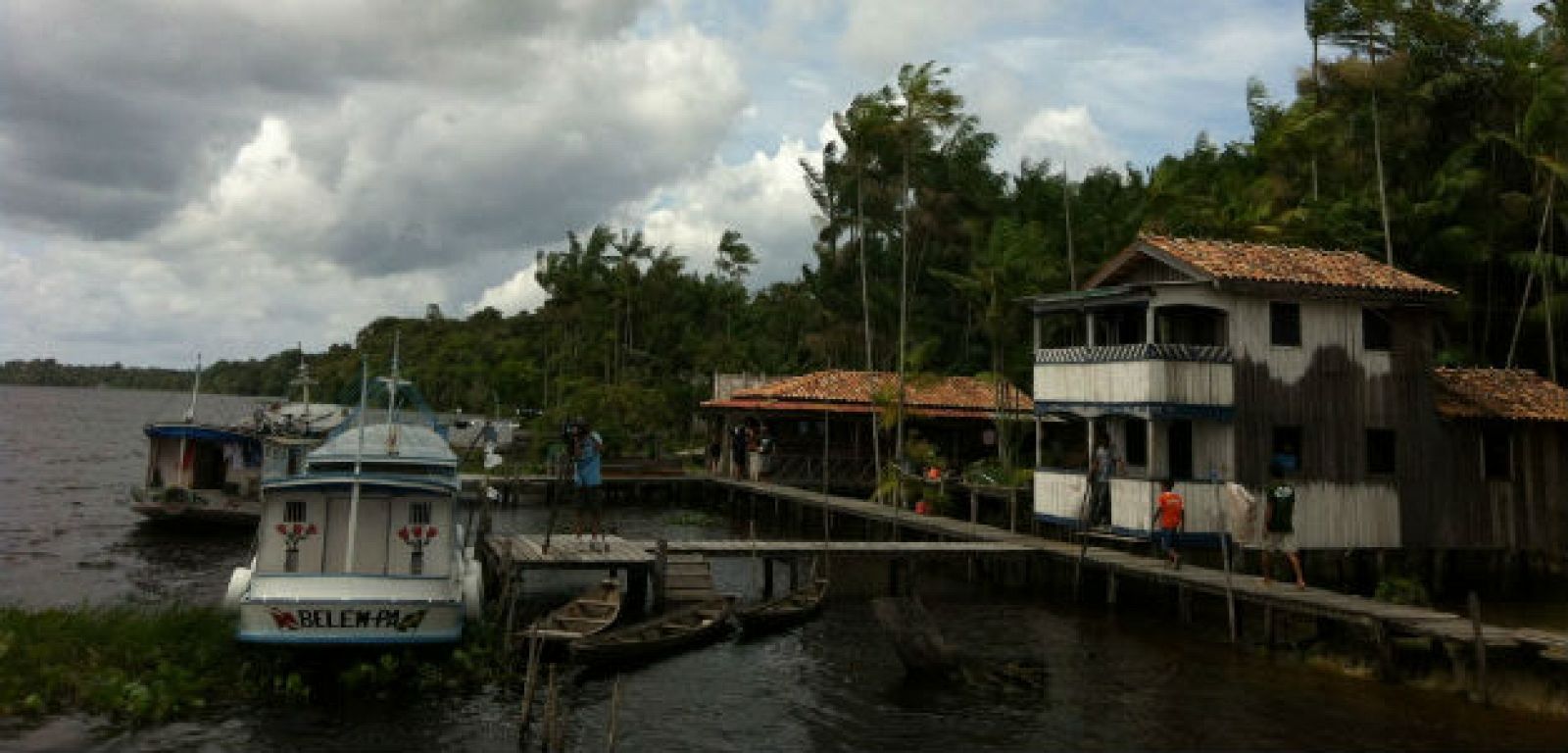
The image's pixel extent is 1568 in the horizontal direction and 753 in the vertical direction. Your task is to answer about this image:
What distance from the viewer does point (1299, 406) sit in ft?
78.7

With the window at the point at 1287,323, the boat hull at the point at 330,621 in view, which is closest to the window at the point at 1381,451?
the window at the point at 1287,323

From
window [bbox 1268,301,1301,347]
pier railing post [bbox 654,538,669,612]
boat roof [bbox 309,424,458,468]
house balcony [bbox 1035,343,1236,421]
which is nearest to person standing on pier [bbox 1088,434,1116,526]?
house balcony [bbox 1035,343,1236,421]

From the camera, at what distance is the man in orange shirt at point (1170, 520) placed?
22.1 meters

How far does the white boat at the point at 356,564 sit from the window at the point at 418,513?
2 cm

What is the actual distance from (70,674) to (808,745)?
10.1 metres

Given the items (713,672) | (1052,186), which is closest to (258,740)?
(713,672)

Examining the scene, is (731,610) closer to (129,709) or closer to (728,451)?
(129,709)

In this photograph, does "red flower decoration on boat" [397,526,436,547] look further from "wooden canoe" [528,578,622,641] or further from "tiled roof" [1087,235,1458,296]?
"tiled roof" [1087,235,1458,296]

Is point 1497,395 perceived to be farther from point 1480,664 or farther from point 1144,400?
point 1480,664

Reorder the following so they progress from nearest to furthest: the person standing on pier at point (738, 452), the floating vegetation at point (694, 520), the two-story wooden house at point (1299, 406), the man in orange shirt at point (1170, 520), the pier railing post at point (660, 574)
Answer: the pier railing post at point (660, 574) → the man in orange shirt at point (1170, 520) → the two-story wooden house at point (1299, 406) → the floating vegetation at point (694, 520) → the person standing on pier at point (738, 452)

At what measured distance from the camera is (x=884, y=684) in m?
17.5

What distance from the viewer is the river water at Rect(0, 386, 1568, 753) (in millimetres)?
14156

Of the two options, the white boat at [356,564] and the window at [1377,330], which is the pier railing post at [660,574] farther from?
the window at [1377,330]

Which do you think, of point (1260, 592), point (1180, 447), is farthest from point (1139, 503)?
point (1260, 592)
